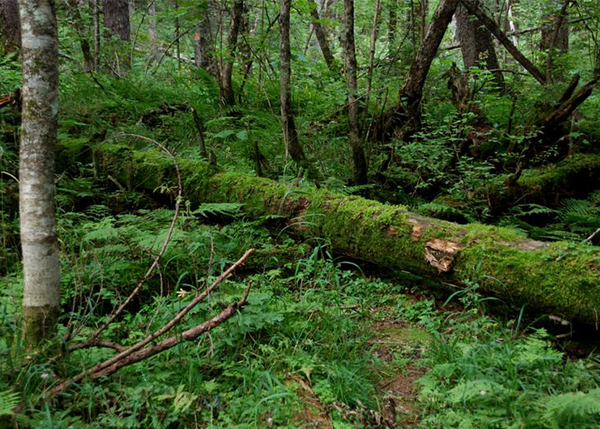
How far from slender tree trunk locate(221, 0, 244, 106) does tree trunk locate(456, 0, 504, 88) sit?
182 inches

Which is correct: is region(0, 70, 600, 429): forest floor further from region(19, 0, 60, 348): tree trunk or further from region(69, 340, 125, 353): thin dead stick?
region(19, 0, 60, 348): tree trunk

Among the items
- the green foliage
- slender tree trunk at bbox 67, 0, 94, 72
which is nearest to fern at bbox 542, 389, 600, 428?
the green foliage

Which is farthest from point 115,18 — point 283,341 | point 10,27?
point 283,341

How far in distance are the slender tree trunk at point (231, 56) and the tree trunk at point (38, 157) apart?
5142 millimetres

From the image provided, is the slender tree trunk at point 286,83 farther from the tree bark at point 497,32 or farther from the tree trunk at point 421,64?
the tree bark at point 497,32

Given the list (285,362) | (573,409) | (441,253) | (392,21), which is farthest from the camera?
(392,21)

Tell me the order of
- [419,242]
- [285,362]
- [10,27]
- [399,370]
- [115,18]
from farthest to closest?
[115,18] < [10,27] < [419,242] < [399,370] < [285,362]

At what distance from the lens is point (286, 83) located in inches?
221

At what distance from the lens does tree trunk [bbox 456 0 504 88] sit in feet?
30.7

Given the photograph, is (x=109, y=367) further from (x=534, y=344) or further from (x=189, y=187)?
(x=189, y=187)

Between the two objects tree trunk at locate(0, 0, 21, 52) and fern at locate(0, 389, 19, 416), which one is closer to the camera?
fern at locate(0, 389, 19, 416)

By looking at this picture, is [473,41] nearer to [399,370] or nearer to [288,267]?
[288,267]

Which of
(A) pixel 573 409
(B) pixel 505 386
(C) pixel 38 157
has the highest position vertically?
(C) pixel 38 157

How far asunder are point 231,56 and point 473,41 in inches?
204
